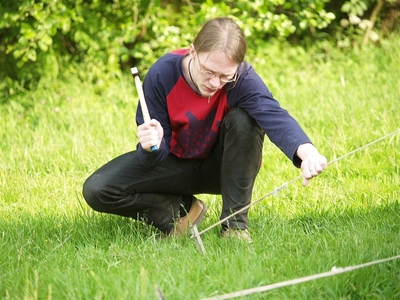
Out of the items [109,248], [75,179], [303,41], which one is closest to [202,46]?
[109,248]

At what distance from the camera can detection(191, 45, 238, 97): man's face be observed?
2830 mm

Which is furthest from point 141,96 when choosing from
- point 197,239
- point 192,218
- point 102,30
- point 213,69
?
point 102,30

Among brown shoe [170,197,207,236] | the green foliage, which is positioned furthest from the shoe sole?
the green foliage

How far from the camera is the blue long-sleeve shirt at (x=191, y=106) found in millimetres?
3020

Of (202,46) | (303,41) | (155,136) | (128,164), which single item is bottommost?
(303,41)

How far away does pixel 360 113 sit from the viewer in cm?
500

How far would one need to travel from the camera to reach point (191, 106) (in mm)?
3121

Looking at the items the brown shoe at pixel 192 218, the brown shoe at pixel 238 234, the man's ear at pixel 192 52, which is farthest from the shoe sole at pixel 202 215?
the man's ear at pixel 192 52

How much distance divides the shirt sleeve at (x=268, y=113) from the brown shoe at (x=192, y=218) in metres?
0.64

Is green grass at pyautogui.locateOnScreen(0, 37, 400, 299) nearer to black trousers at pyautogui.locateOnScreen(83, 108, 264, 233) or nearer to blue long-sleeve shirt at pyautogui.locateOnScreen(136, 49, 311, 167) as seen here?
black trousers at pyautogui.locateOnScreen(83, 108, 264, 233)

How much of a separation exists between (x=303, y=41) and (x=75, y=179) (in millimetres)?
4224

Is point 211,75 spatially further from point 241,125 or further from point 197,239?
point 197,239

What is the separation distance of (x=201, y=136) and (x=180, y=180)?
261mm

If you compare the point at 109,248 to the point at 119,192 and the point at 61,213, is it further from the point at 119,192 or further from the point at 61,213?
the point at 61,213
